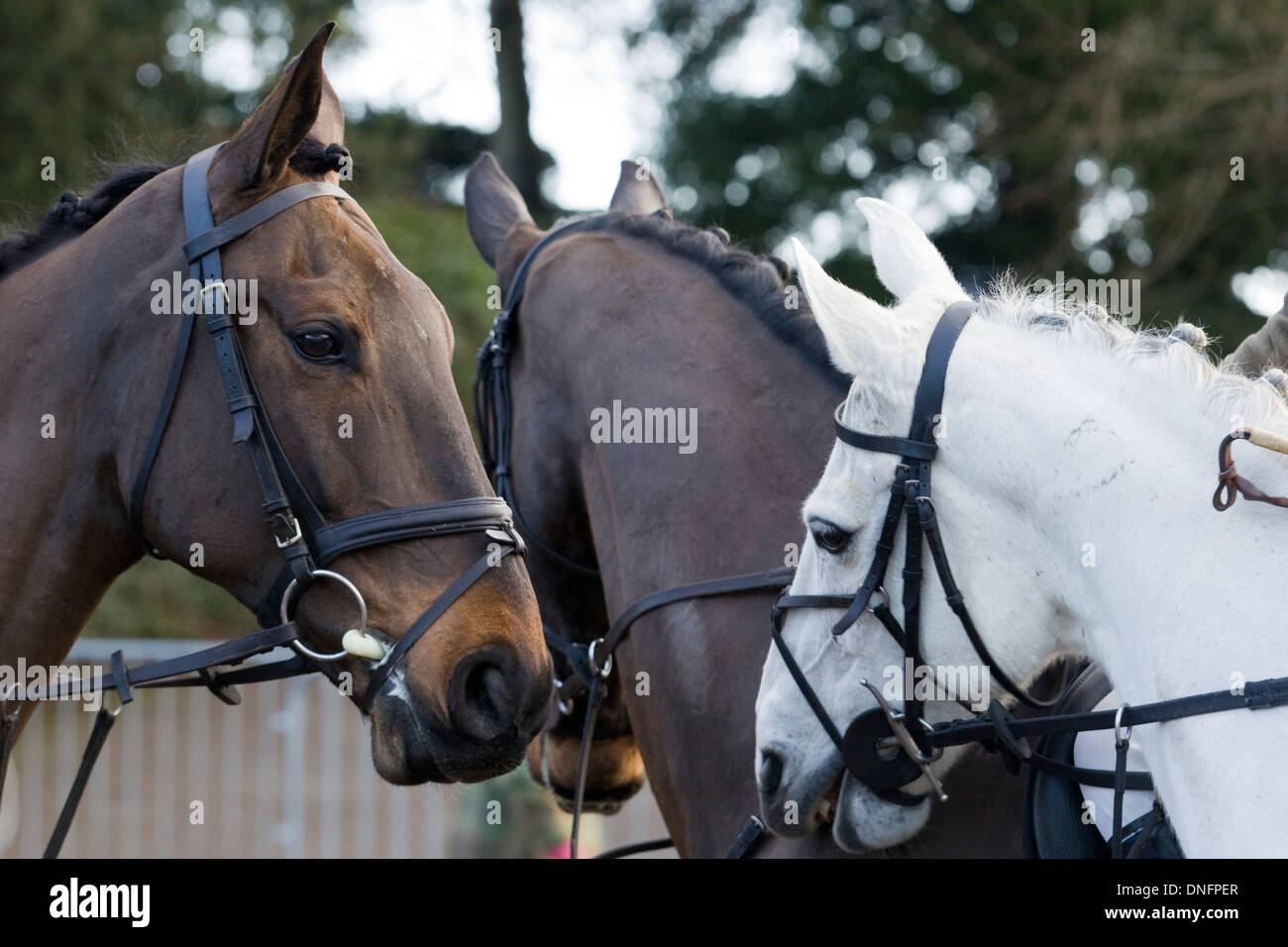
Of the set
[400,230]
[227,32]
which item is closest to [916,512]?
[400,230]

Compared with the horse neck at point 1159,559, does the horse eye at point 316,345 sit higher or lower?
higher

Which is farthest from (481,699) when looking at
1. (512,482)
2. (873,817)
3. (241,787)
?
(241,787)

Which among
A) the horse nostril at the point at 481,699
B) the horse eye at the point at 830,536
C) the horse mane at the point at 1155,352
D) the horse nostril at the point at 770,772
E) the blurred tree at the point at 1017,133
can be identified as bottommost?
the horse nostril at the point at 770,772

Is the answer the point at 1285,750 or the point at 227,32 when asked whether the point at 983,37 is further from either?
the point at 1285,750

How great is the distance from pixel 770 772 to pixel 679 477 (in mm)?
883

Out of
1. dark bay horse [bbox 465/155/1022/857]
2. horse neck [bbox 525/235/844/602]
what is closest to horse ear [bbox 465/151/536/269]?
dark bay horse [bbox 465/155/1022/857]

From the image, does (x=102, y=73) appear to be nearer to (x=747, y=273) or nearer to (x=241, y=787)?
(x=241, y=787)

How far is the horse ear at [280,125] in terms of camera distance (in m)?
2.33

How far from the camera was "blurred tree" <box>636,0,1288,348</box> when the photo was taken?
373 inches

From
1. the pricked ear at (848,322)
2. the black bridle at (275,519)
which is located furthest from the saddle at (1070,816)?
the black bridle at (275,519)

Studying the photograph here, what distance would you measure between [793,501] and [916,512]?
0.83 meters

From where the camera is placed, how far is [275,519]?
2338 mm

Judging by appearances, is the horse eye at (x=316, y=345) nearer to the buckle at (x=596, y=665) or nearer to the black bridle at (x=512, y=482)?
the black bridle at (x=512, y=482)

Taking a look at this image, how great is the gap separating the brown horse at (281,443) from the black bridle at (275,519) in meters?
0.02
